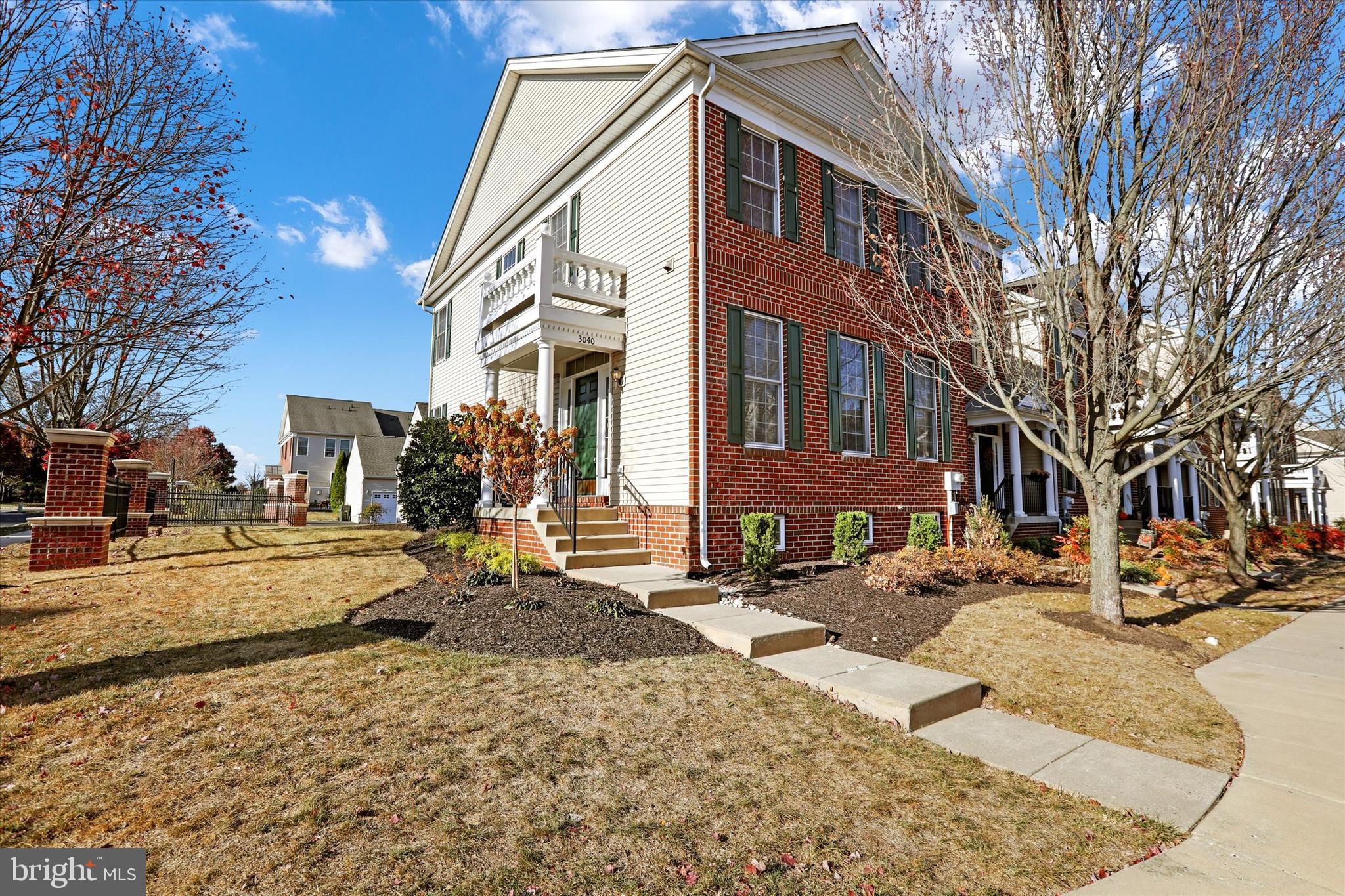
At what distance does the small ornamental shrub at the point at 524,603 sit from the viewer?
6289 millimetres

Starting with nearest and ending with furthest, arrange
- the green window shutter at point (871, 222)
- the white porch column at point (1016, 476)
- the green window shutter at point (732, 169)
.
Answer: the green window shutter at point (732, 169) < the green window shutter at point (871, 222) < the white porch column at point (1016, 476)

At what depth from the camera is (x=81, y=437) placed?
30.2ft


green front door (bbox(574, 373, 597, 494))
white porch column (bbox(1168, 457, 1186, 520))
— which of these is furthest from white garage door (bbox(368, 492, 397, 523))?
white porch column (bbox(1168, 457, 1186, 520))

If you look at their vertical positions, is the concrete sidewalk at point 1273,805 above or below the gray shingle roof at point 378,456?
below

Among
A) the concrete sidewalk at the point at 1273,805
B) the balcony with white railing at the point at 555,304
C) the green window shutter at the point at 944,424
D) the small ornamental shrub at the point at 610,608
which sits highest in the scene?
the balcony with white railing at the point at 555,304

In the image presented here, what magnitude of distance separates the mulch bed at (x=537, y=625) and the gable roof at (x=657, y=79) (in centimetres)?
739

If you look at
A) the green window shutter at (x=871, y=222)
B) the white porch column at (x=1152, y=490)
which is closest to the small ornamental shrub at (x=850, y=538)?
the green window shutter at (x=871, y=222)

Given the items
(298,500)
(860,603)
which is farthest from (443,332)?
(860,603)

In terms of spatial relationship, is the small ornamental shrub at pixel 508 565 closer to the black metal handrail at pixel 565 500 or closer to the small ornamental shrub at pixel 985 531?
the black metal handrail at pixel 565 500

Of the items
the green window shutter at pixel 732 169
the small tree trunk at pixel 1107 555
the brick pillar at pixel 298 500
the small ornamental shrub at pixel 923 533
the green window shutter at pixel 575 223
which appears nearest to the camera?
the small tree trunk at pixel 1107 555

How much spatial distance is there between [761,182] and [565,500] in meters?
5.93

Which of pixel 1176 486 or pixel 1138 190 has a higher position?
pixel 1138 190

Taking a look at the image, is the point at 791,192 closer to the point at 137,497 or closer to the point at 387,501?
the point at 137,497

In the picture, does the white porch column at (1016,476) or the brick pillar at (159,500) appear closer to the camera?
the white porch column at (1016,476)
